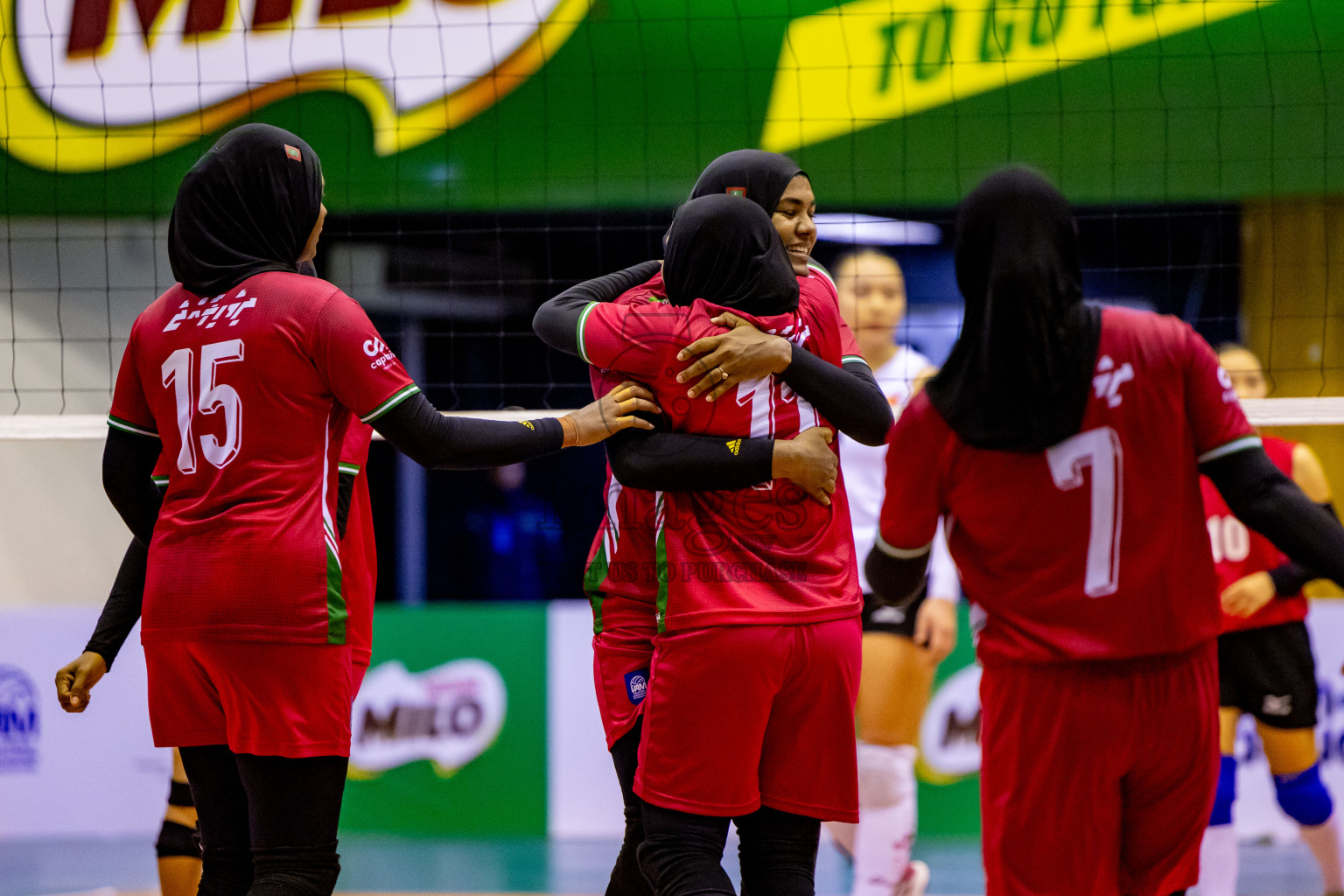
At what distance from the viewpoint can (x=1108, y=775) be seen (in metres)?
1.85

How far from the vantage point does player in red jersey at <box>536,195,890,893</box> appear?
7.06 ft

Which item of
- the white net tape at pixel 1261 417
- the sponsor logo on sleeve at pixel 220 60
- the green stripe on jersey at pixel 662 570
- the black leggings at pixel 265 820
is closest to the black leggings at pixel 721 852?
the green stripe on jersey at pixel 662 570

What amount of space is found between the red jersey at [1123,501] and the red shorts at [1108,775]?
0.05 m

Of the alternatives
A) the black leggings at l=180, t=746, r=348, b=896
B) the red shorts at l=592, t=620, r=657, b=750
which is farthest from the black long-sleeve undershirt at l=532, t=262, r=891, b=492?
the black leggings at l=180, t=746, r=348, b=896

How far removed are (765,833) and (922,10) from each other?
4044 mm

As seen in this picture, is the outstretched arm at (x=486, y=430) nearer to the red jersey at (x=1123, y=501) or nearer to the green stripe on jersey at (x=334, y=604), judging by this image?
the green stripe on jersey at (x=334, y=604)

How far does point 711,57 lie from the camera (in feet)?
17.4

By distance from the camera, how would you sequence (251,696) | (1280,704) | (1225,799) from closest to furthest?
(251,696) < (1225,799) < (1280,704)

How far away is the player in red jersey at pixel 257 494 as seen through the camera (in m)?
2.12

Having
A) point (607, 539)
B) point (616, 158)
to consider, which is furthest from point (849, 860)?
point (616, 158)

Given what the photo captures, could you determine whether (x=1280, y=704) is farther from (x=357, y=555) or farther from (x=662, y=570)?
(x=357, y=555)

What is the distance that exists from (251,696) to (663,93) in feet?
12.5

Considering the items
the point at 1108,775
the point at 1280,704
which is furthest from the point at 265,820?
the point at 1280,704

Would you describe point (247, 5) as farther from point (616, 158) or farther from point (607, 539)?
point (607, 539)
